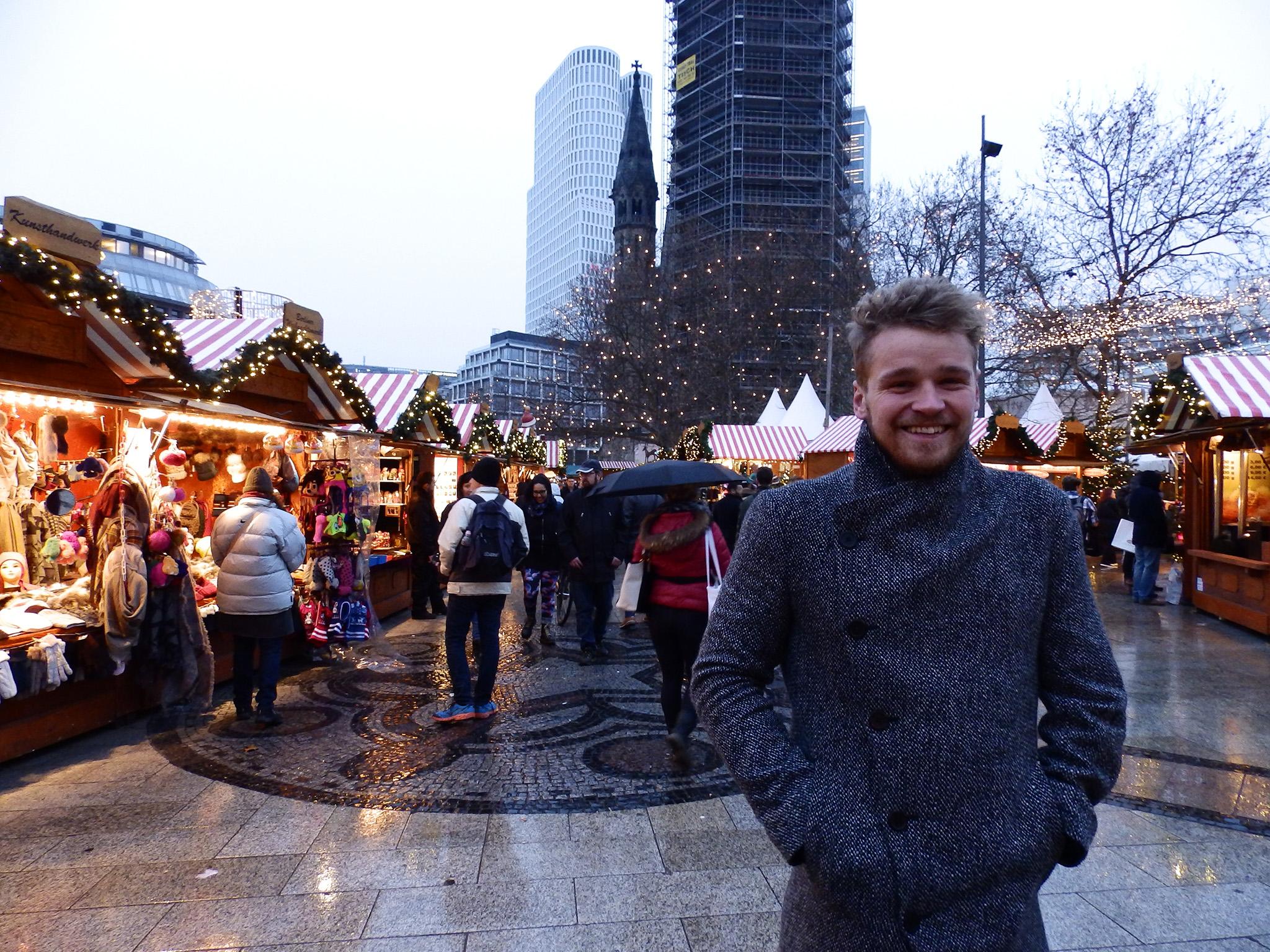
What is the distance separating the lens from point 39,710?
5.28m

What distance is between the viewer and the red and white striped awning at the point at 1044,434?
1920 centimetres

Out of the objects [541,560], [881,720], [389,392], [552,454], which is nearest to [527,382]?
[552,454]

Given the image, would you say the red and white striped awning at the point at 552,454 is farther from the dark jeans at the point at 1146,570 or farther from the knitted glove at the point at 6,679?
the knitted glove at the point at 6,679

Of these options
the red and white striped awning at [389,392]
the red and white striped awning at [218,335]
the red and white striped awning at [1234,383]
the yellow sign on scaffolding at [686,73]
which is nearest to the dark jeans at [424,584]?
the red and white striped awning at [389,392]

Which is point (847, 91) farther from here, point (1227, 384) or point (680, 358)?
point (1227, 384)

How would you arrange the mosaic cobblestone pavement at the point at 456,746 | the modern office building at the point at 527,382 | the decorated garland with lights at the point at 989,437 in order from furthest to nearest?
the modern office building at the point at 527,382 < the decorated garland with lights at the point at 989,437 < the mosaic cobblestone pavement at the point at 456,746

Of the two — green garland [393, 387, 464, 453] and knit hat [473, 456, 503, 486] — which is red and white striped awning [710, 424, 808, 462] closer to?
green garland [393, 387, 464, 453]

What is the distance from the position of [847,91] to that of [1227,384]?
61787 mm

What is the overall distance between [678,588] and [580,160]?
15075 centimetres

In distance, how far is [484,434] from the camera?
65.7 feet

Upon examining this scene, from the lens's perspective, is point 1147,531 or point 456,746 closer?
point 456,746

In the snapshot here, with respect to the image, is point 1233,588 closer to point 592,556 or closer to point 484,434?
point 592,556

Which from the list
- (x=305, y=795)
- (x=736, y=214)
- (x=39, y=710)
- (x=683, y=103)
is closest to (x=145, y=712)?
(x=39, y=710)

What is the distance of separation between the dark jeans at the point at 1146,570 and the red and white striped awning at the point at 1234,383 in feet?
10.2
